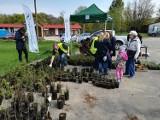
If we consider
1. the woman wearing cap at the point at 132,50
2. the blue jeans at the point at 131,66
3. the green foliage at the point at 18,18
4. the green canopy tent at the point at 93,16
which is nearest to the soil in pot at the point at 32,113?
the woman wearing cap at the point at 132,50

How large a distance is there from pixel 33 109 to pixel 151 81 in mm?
5073

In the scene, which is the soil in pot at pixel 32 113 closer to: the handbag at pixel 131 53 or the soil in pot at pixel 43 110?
the soil in pot at pixel 43 110

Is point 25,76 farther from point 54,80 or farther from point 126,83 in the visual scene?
point 126,83

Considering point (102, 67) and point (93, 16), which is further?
point (93, 16)

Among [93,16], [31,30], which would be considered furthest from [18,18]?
[31,30]

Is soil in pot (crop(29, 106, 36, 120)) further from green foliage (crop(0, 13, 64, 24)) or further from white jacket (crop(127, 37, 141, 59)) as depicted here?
green foliage (crop(0, 13, 64, 24))

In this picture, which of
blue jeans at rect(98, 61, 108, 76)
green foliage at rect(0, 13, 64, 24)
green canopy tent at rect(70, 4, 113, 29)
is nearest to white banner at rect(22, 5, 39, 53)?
blue jeans at rect(98, 61, 108, 76)

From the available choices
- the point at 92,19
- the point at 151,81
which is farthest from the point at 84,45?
the point at 151,81

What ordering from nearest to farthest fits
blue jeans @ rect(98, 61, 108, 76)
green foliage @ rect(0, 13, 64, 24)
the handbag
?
the handbag < blue jeans @ rect(98, 61, 108, 76) < green foliage @ rect(0, 13, 64, 24)

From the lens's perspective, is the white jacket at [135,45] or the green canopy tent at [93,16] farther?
the green canopy tent at [93,16]

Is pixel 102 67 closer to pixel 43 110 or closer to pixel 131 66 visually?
pixel 131 66

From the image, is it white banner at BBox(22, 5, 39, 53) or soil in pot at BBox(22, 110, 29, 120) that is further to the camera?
white banner at BBox(22, 5, 39, 53)

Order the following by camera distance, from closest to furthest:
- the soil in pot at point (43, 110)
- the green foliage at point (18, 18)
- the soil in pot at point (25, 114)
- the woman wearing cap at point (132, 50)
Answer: the soil in pot at point (25, 114), the soil in pot at point (43, 110), the woman wearing cap at point (132, 50), the green foliage at point (18, 18)

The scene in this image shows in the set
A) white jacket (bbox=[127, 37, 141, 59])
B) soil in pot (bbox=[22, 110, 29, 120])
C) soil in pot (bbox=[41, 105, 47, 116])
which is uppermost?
white jacket (bbox=[127, 37, 141, 59])
